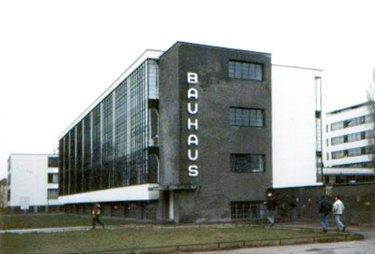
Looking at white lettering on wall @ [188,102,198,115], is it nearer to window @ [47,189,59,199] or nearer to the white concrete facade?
the white concrete facade

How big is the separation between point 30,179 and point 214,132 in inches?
3301

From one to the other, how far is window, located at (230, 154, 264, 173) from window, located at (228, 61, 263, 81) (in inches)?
239

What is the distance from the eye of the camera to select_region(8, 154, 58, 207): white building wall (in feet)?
365

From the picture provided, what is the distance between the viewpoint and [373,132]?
60.8 meters

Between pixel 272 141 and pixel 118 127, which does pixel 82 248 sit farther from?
pixel 118 127

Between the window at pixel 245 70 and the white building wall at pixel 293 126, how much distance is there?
1593 millimetres

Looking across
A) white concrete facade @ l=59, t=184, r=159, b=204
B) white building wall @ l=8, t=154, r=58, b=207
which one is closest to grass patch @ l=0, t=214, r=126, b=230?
white concrete facade @ l=59, t=184, r=159, b=204

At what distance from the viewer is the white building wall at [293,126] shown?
41.2 meters

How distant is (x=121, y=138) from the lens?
49844 mm

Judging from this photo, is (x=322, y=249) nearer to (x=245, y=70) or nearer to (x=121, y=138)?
(x=245, y=70)

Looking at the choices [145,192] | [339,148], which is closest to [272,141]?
[145,192]

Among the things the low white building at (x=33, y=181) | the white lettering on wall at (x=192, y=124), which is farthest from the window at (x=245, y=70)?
the low white building at (x=33, y=181)

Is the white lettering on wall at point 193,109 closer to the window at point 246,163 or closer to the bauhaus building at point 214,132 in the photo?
the bauhaus building at point 214,132

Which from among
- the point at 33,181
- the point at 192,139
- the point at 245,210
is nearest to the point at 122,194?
the point at 192,139
